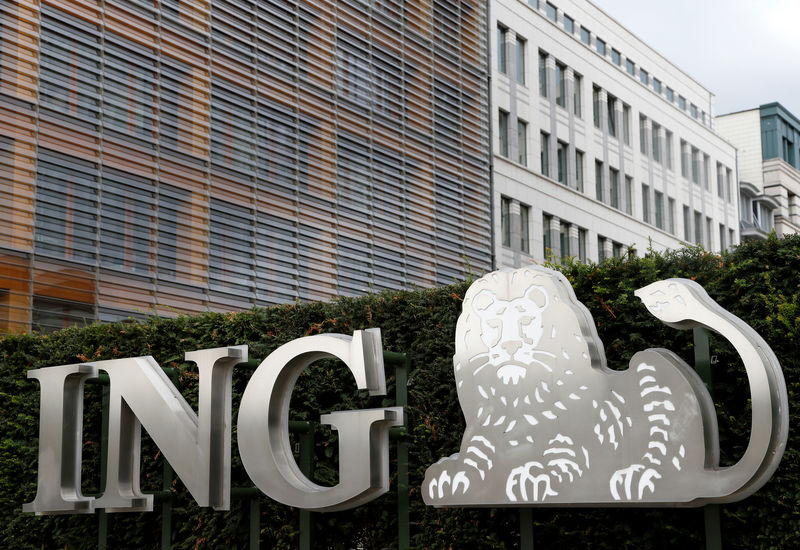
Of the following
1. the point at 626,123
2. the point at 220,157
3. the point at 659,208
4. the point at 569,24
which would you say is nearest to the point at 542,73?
the point at 569,24

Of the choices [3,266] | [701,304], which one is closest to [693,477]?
[701,304]

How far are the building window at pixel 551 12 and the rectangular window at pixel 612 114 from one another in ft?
14.3

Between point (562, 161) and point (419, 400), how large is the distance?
30490 mm

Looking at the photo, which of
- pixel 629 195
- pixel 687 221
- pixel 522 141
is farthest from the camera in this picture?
pixel 687 221

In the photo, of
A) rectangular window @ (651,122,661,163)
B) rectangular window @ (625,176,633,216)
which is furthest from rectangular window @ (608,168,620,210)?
rectangular window @ (651,122,661,163)

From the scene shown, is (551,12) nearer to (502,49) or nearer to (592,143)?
(502,49)

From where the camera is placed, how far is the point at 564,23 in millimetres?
40375

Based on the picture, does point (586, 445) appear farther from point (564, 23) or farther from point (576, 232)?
point (564, 23)

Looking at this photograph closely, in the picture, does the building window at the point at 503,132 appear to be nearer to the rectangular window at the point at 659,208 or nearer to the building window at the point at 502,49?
the building window at the point at 502,49

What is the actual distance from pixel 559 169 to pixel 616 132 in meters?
4.92

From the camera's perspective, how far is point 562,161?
38906 mm

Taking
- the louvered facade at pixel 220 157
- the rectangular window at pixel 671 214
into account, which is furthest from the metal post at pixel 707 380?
the rectangular window at pixel 671 214

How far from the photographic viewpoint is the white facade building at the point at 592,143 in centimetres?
3559

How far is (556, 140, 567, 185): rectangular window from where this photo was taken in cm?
3869
